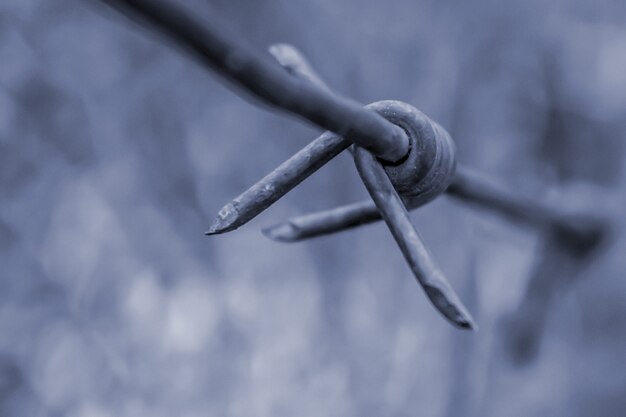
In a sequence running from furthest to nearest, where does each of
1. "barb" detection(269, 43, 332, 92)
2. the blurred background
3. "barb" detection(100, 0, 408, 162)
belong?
the blurred background
"barb" detection(269, 43, 332, 92)
"barb" detection(100, 0, 408, 162)

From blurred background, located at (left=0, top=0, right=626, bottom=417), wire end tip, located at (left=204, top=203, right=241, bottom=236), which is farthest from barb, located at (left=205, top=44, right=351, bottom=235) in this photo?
blurred background, located at (left=0, top=0, right=626, bottom=417)

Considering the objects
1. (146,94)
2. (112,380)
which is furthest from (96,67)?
(112,380)

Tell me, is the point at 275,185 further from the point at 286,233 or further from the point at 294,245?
the point at 294,245

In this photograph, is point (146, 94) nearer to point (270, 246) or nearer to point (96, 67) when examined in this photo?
point (96, 67)

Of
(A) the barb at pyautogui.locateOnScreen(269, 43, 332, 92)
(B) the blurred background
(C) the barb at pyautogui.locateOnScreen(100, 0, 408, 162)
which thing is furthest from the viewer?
(B) the blurred background

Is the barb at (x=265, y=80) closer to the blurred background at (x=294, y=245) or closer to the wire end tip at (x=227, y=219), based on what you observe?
the wire end tip at (x=227, y=219)

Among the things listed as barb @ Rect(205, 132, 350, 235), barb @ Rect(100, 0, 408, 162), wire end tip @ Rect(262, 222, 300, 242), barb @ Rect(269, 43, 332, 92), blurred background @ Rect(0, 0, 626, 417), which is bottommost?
blurred background @ Rect(0, 0, 626, 417)

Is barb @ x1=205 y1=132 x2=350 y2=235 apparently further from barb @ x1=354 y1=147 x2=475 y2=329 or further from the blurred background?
the blurred background

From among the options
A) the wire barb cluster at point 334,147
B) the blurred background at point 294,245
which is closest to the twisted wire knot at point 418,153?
the wire barb cluster at point 334,147
